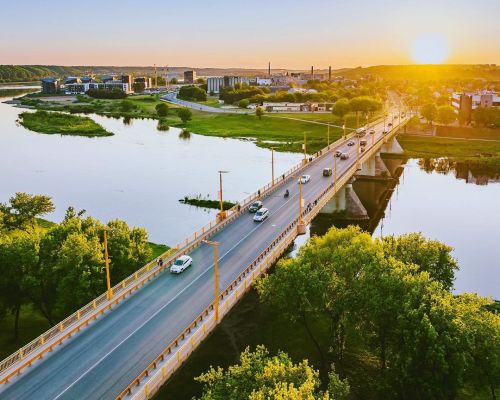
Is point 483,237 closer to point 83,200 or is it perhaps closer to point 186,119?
point 83,200

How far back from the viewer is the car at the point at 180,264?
44.8 metres

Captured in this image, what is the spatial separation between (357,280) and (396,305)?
4.70 m

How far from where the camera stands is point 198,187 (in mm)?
101062

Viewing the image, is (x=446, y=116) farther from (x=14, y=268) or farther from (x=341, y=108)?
(x=14, y=268)

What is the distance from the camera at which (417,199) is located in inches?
3888

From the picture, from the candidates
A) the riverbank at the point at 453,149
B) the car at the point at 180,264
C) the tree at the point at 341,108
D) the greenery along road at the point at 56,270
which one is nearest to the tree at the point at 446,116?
the riverbank at the point at 453,149

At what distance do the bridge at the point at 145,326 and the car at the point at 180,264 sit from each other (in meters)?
0.57

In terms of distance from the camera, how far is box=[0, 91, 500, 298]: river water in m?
76.4

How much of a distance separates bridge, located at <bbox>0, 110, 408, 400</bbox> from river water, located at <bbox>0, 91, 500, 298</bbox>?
76.1 feet

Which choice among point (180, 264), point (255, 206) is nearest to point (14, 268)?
point (180, 264)

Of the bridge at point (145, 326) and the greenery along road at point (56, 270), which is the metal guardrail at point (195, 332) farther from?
the greenery along road at point (56, 270)

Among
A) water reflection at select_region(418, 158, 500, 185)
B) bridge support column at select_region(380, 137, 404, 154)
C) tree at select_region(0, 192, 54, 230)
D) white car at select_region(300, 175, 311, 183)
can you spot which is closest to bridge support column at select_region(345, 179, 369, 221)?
white car at select_region(300, 175, 311, 183)

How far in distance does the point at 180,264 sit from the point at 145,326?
9.76 meters

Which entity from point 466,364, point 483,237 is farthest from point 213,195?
point 466,364
